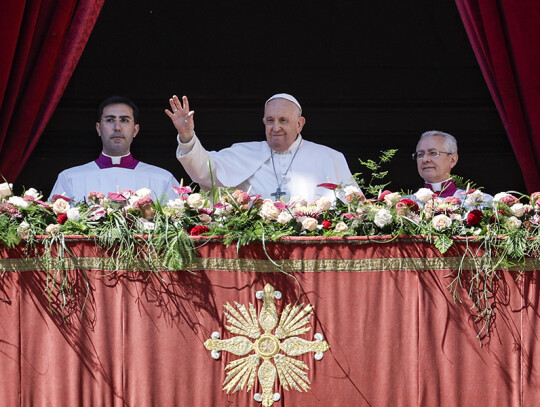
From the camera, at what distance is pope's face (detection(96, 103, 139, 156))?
Answer: 5.74 m

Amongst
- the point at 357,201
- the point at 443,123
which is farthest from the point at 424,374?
the point at 443,123

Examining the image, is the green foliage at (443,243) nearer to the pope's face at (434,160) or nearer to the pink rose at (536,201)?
the pink rose at (536,201)

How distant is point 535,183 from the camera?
220 inches

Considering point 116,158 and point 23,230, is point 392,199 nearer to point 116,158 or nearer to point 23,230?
point 23,230

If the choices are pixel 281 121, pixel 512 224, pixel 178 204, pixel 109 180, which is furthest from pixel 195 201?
pixel 109 180

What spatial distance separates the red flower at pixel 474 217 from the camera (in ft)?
13.4

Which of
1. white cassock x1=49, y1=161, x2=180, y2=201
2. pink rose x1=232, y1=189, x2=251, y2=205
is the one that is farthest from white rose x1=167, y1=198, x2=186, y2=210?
white cassock x1=49, y1=161, x2=180, y2=201

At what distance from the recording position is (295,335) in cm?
405

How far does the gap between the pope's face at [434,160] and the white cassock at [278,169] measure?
0.50 m

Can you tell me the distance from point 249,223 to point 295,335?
530 mm

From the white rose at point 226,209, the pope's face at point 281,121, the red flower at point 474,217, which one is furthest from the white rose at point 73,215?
the pope's face at point 281,121

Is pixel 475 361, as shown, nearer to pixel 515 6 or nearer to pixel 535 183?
pixel 535 183

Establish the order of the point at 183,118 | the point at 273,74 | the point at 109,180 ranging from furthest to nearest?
the point at 273,74
the point at 109,180
the point at 183,118

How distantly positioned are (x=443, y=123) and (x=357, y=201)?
11.1 feet
